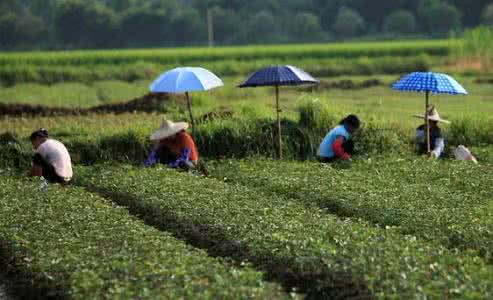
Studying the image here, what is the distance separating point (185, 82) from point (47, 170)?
3.44 metres

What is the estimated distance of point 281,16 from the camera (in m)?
82.2

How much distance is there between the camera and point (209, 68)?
146 ft

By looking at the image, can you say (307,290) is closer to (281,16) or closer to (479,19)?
(479,19)

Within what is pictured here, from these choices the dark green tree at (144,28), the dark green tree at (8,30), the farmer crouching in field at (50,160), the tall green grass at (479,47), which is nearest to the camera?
the farmer crouching in field at (50,160)

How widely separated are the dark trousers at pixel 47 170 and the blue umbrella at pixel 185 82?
9.64 feet

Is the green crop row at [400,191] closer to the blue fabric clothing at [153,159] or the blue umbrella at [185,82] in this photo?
the blue fabric clothing at [153,159]

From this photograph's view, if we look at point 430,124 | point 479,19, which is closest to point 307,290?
point 430,124

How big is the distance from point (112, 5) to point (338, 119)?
2747 inches

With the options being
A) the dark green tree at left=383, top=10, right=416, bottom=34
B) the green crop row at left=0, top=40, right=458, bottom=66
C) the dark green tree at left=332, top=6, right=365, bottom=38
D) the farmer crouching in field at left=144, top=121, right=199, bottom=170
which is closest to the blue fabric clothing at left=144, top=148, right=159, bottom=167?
the farmer crouching in field at left=144, top=121, right=199, bottom=170

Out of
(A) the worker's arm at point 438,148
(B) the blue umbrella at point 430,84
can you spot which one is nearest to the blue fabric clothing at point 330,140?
(B) the blue umbrella at point 430,84

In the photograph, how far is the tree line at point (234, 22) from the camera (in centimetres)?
7500

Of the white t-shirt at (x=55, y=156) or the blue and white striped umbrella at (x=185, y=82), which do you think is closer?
the white t-shirt at (x=55, y=156)

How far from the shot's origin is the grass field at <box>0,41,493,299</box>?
9875 millimetres

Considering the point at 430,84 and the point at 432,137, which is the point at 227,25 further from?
the point at 430,84
